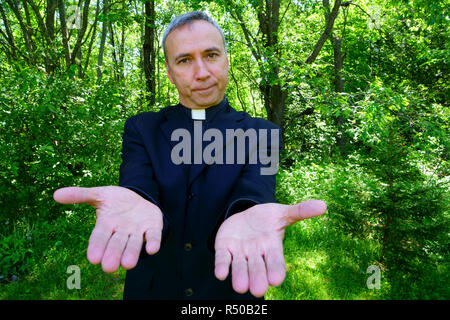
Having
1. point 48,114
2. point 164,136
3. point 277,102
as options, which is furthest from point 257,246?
point 277,102

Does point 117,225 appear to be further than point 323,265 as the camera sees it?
No

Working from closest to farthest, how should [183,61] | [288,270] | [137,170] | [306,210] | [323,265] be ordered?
[306,210]
[137,170]
[183,61]
[288,270]
[323,265]

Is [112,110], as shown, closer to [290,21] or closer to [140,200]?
[140,200]

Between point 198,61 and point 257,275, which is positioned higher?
point 198,61

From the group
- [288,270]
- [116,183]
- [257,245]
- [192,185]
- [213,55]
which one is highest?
[213,55]

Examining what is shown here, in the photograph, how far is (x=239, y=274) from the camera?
112 cm

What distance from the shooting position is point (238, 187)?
5.30ft

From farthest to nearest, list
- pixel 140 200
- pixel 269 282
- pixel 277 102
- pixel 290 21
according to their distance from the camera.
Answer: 1. pixel 290 21
2. pixel 277 102
3. pixel 140 200
4. pixel 269 282

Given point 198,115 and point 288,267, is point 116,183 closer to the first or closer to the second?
point 288,267

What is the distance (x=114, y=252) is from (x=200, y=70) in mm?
1175

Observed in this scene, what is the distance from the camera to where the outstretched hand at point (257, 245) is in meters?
1.09

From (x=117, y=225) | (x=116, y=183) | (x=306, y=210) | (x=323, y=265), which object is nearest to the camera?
(x=306, y=210)

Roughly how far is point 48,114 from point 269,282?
15.4 ft

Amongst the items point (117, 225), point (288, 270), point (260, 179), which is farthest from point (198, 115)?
point (288, 270)
